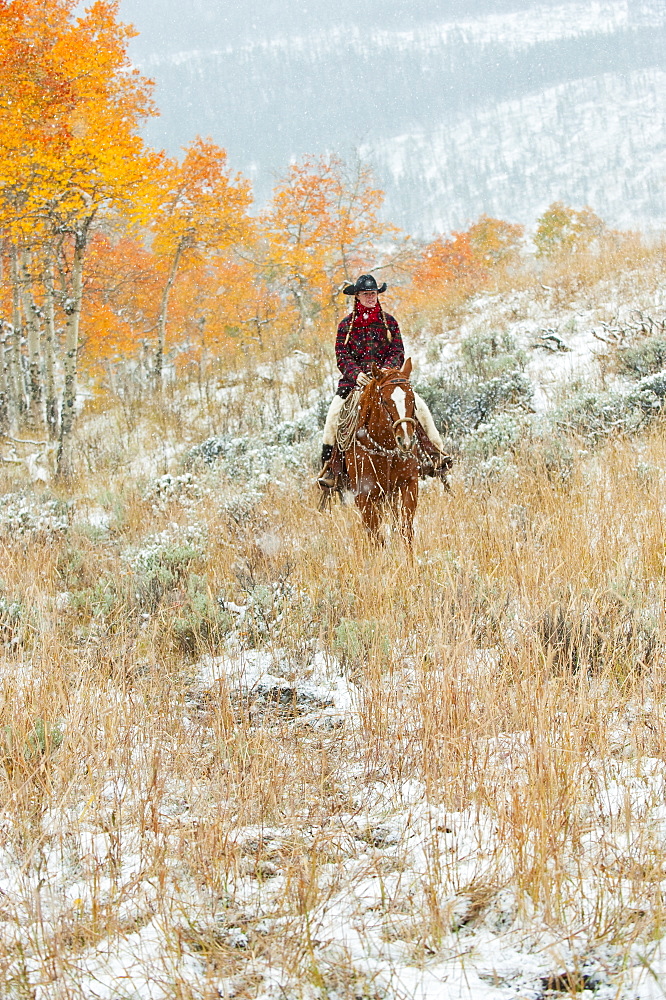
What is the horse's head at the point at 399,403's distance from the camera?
4898 millimetres

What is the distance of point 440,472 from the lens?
563 centimetres

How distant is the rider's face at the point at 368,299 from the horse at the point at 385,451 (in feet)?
3.85

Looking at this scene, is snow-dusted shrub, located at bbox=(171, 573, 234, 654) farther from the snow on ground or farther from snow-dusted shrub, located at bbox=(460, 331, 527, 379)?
snow-dusted shrub, located at bbox=(460, 331, 527, 379)

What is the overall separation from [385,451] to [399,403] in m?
0.41

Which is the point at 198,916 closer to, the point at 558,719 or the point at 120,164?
the point at 558,719

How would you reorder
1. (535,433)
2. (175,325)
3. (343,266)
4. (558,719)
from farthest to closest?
1. (175,325)
2. (343,266)
3. (535,433)
4. (558,719)

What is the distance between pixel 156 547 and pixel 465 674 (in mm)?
3394

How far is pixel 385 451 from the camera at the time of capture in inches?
202

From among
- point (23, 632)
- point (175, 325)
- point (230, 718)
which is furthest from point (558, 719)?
point (175, 325)

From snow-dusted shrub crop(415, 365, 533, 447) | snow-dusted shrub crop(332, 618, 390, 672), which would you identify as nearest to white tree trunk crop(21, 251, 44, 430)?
snow-dusted shrub crop(415, 365, 533, 447)

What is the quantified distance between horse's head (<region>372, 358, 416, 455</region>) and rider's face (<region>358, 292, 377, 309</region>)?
3.87 feet

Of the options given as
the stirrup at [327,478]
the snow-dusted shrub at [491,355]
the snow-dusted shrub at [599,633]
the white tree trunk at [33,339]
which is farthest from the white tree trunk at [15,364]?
the snow-dusted shrub at [599,633]

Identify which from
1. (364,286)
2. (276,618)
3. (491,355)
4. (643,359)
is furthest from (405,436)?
(491,355)

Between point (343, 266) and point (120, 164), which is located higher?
point (343, 266)
